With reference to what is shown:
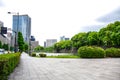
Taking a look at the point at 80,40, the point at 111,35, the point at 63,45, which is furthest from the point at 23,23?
the point at 63,45

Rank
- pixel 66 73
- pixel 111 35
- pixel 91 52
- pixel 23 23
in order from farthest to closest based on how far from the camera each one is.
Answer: pixel 23 23 < pixel 111 35 < pixel 91 52 < pixel 66 73

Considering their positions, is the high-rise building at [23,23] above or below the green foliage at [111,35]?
above

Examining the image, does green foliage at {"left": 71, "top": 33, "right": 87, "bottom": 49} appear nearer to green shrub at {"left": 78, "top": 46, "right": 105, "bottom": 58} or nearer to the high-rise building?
the high-rise building

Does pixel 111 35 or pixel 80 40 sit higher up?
pixel 80 40

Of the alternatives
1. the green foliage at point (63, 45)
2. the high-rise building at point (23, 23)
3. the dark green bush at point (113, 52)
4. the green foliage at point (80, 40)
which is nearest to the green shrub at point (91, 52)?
the dark green bush at point (113, 52)

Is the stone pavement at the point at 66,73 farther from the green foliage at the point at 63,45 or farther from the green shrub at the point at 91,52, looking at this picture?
the green foliage at the point at 63,45

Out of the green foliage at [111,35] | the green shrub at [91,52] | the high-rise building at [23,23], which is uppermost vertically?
the high-rise building at [23,23]

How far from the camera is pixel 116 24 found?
93875mm

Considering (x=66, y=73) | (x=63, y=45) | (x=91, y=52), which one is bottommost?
(x=66, y=73)

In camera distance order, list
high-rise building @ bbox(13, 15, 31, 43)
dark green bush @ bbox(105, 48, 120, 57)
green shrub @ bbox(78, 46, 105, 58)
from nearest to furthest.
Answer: green shrub @ bbox(78, 46, 105, 58), dark green bush @ bbox(105, 48, 120, 57), high-rise building @ bbox(13, 15, 31, 43)

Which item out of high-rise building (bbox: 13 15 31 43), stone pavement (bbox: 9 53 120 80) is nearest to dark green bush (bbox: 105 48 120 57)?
stone pavement (bbox: 9 53 120 80)

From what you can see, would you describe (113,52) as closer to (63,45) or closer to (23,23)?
(23,23)

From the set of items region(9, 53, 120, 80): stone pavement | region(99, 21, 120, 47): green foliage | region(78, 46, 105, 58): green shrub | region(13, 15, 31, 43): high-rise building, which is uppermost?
region(13, 15, 31, 43): high-rise building

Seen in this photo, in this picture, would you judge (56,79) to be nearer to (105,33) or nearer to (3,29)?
(3,29)
